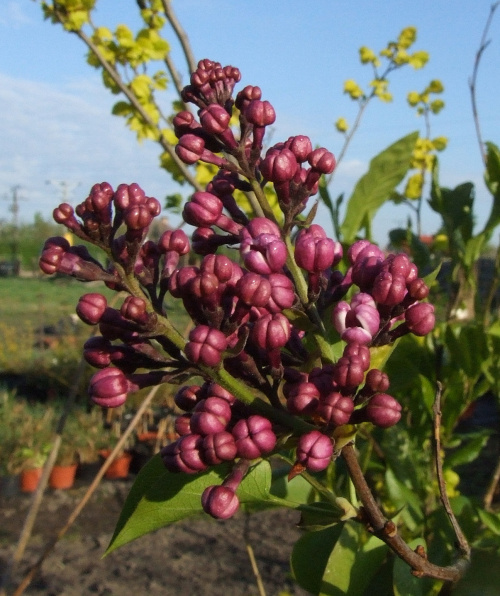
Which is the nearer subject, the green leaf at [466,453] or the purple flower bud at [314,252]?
the purple flower bud at [314,252]

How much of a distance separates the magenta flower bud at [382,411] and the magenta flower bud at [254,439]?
11cm

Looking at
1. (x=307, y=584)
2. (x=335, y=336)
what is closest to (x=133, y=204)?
(x=335, y=336)

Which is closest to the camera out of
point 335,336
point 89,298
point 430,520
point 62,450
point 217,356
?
point 217,356

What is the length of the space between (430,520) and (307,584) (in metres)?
0.74

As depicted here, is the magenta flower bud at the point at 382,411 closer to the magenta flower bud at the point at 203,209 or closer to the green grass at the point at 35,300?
the magenta flower bud at the point at 203,209

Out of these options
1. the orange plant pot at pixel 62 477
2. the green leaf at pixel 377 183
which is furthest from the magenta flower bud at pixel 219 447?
the orange plant pot at pixel 62 477

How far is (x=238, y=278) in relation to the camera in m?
0.74

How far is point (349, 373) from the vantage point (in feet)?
2.23

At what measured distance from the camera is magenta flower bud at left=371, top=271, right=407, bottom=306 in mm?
747

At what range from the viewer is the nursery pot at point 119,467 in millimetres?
7141

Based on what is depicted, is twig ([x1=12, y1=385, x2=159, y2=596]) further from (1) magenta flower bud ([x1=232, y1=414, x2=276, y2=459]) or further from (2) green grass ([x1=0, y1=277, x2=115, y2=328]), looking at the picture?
(2) green grass ([x1=0, y1=277, x2=115, y2=328])

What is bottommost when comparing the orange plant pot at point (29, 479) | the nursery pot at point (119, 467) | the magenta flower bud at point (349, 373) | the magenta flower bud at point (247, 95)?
the orange plant pot at point (29, 479)

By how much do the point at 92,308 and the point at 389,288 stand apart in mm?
325

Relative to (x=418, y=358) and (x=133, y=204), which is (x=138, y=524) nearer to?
(x=133, y=204)
